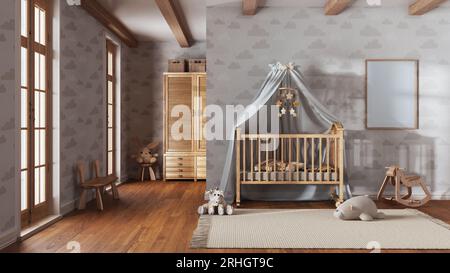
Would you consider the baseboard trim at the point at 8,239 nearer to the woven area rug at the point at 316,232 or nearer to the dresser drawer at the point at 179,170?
the woven area rug at the point at 316,232

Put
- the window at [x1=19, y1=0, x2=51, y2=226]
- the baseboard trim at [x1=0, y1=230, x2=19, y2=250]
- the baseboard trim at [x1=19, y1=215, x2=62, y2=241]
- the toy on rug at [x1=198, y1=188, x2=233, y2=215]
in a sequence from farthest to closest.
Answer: the toy on rug at [x1=198, y1=188, x2=233, y2=215]
the window at [x1=19, y1=0, x2=51, y2=226]
the baseboard trim at [x1=19, y1=215, x2=62, y2=241]
the baseboard trim at [x1=0, y1=230, x2=19, y2=250]

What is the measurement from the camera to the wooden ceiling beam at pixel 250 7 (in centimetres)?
543

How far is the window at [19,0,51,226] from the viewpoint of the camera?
4.17 meters

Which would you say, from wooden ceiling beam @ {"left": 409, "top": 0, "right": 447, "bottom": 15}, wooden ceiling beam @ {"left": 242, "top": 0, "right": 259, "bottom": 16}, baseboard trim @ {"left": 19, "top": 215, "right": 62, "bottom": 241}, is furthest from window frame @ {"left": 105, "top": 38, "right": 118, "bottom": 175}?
wooden ceiling beam @ {"left": 409, "top": 0, "right": 447, "bottom": 15}

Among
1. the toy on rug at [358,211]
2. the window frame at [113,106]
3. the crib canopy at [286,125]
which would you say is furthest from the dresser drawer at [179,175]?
the toy on rug at [358,211]

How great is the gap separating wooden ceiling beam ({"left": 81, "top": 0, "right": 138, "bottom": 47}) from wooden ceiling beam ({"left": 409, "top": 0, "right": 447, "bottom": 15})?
3.84m

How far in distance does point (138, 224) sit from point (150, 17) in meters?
3.32

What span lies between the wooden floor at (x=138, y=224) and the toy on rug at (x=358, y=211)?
72cm

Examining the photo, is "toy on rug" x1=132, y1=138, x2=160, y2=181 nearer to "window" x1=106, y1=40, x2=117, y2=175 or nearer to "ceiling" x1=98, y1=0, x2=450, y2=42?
"window" x1=106, y1=40, x2=117, y2=175

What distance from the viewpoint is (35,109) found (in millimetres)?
4434
